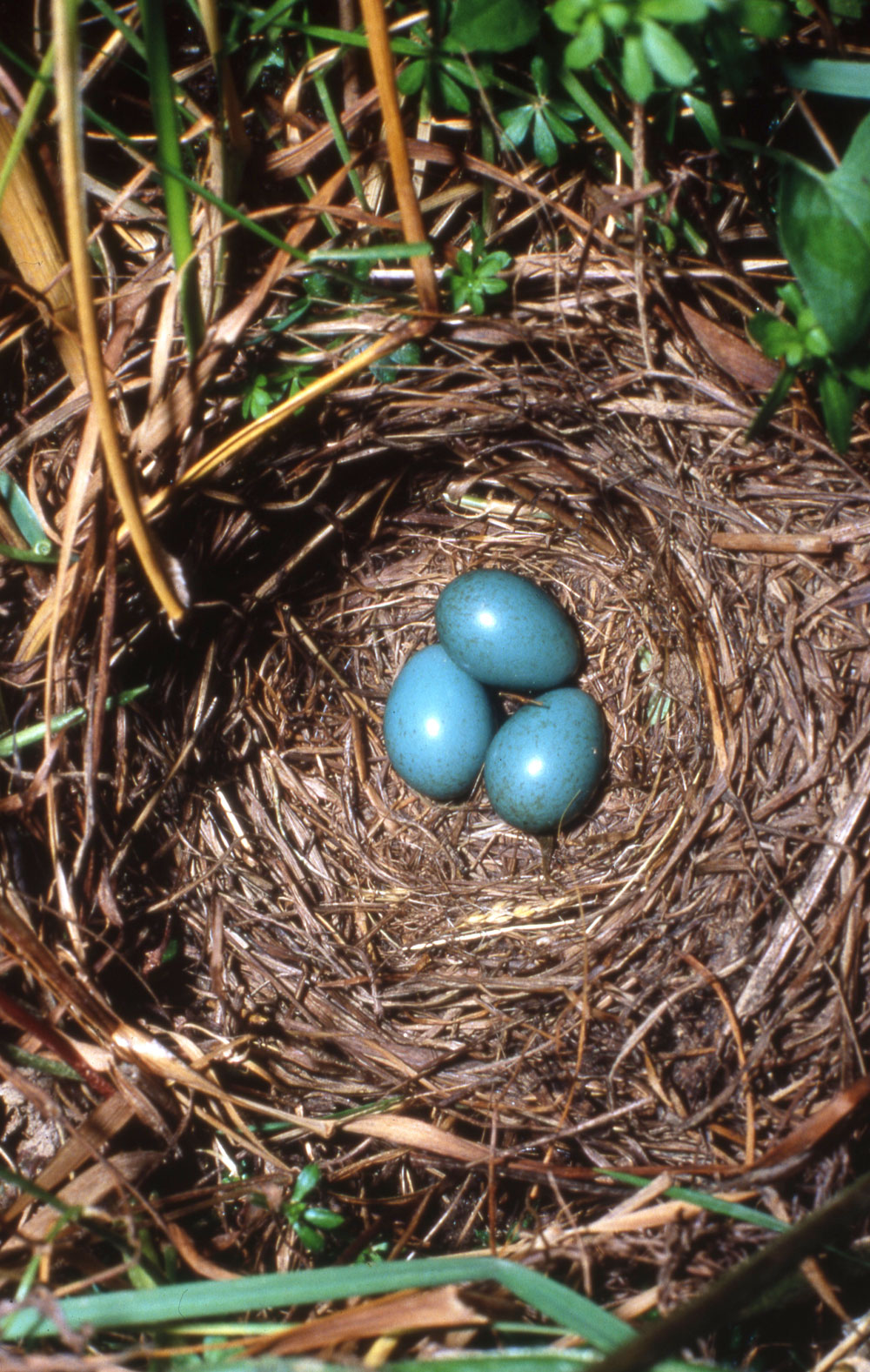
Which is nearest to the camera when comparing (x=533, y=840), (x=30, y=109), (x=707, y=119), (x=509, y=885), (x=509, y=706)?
(x=30, y=109)

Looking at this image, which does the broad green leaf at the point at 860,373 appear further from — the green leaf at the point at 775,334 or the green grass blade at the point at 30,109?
the green grass blade at the point at 30,109

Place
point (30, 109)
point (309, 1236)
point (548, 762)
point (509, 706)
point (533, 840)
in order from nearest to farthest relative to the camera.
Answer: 1. point (30, 109)
2. point (309, 1236)
3. point (548, 762)
4. point (533, 840)
5. point (509, 706)

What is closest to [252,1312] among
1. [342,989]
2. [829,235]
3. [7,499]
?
[342,989]

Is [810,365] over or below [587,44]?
below

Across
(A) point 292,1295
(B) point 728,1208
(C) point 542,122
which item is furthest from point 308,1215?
(C) point 542,122

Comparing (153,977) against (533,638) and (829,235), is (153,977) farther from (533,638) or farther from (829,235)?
(829,235)

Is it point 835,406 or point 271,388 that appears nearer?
point 835,406

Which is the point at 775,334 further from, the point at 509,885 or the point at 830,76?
the point at 509,885
